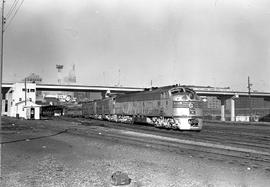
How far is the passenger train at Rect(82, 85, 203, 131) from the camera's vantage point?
27.7m

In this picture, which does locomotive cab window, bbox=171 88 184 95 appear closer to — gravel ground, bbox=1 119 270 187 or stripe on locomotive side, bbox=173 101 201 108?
stripe on locomotive side, bbox=173 101 201 108

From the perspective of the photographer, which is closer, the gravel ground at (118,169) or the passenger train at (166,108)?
the gravel ground at (118,169)

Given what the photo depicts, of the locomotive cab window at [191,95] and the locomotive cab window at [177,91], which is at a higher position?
the locomotive cab window at [177,91]

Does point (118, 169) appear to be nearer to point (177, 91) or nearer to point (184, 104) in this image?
point (184, 104)

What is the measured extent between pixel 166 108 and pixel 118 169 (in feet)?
60.2

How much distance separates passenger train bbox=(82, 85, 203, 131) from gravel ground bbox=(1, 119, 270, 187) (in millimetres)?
12709

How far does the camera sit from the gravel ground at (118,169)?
938cm

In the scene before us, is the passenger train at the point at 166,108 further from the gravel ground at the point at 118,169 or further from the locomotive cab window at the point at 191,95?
the gravel ground at the point at 118,169

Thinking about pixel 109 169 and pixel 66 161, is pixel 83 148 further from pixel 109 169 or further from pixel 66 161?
pixel 109 169

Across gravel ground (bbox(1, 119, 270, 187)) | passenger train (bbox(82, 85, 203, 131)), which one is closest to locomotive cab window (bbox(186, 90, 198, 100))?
passenger train (bbox(82, 85, 203, 131))

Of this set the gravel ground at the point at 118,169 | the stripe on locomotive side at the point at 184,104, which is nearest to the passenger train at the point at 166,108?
the stripe on locomotive side at the point at 184,104

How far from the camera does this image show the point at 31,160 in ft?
43.1

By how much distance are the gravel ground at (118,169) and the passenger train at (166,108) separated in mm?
12709

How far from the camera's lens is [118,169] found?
37.1 feet
